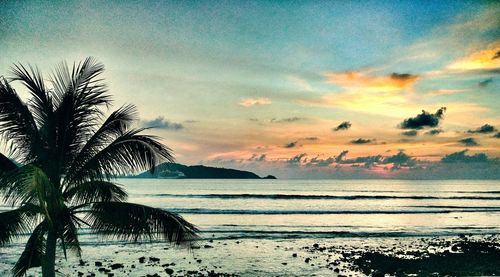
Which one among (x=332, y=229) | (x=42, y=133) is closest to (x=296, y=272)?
(x=42, y=133)

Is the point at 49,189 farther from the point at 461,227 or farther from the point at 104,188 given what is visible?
the point at 461,227

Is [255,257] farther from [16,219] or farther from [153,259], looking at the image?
[16,219]

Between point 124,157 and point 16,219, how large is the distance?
2.61m

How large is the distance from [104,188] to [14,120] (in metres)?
2.51

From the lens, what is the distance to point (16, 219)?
9.01 meters

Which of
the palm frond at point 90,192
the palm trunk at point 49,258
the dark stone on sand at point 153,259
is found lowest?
the dark stone on sand at point 153,259

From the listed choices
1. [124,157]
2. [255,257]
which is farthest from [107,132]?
[255,257]

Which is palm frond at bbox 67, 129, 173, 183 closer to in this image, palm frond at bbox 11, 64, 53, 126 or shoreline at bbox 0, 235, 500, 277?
palm frond at bbox 11, 64, 53, 126

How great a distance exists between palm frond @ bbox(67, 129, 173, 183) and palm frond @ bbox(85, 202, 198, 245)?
77 centimetres

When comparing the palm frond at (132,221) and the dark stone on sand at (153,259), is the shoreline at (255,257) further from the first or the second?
the palm frond at (132,221)

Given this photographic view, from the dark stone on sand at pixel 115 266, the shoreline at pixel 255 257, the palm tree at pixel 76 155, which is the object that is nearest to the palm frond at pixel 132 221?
the palm tree at pixel 76 155

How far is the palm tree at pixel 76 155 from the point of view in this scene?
9328mm

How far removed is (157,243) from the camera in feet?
79.5

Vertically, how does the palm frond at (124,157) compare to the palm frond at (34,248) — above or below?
above
